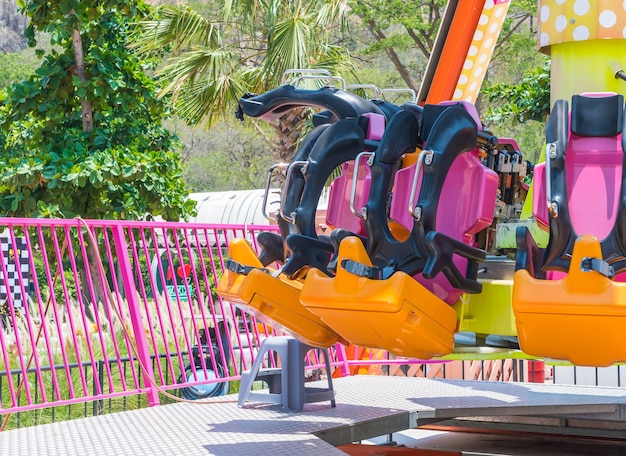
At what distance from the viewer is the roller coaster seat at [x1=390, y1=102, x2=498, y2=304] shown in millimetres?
3441

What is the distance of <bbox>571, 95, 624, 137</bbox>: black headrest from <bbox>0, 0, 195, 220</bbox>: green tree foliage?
8.17 m

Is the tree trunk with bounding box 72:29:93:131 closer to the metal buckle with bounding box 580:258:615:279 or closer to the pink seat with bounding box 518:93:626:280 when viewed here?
the pink seat with bounding box 518:93:626:280

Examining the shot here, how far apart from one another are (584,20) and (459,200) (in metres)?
0.89

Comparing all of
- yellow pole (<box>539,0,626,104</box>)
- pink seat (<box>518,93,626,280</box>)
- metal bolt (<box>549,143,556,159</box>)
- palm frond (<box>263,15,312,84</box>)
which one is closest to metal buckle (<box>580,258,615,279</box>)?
pink seat (<box>518,93,626,280</box>)

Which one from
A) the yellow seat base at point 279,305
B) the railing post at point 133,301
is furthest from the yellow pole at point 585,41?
the railing post at point 133,301

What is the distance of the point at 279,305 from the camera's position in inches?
156

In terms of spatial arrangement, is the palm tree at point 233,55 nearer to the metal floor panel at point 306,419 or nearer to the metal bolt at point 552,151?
the metal floor panel at point 306,419

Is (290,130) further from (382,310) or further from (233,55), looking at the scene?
(382,310)

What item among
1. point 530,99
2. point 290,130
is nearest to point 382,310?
point 530,99

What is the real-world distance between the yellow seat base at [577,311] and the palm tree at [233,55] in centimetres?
1219

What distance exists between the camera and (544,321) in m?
2.98

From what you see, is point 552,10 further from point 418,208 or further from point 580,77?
point 418,208

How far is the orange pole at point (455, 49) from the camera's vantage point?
6.17 metres

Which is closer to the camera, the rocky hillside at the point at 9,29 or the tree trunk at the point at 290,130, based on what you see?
the tree trunk at the point at 290,130
